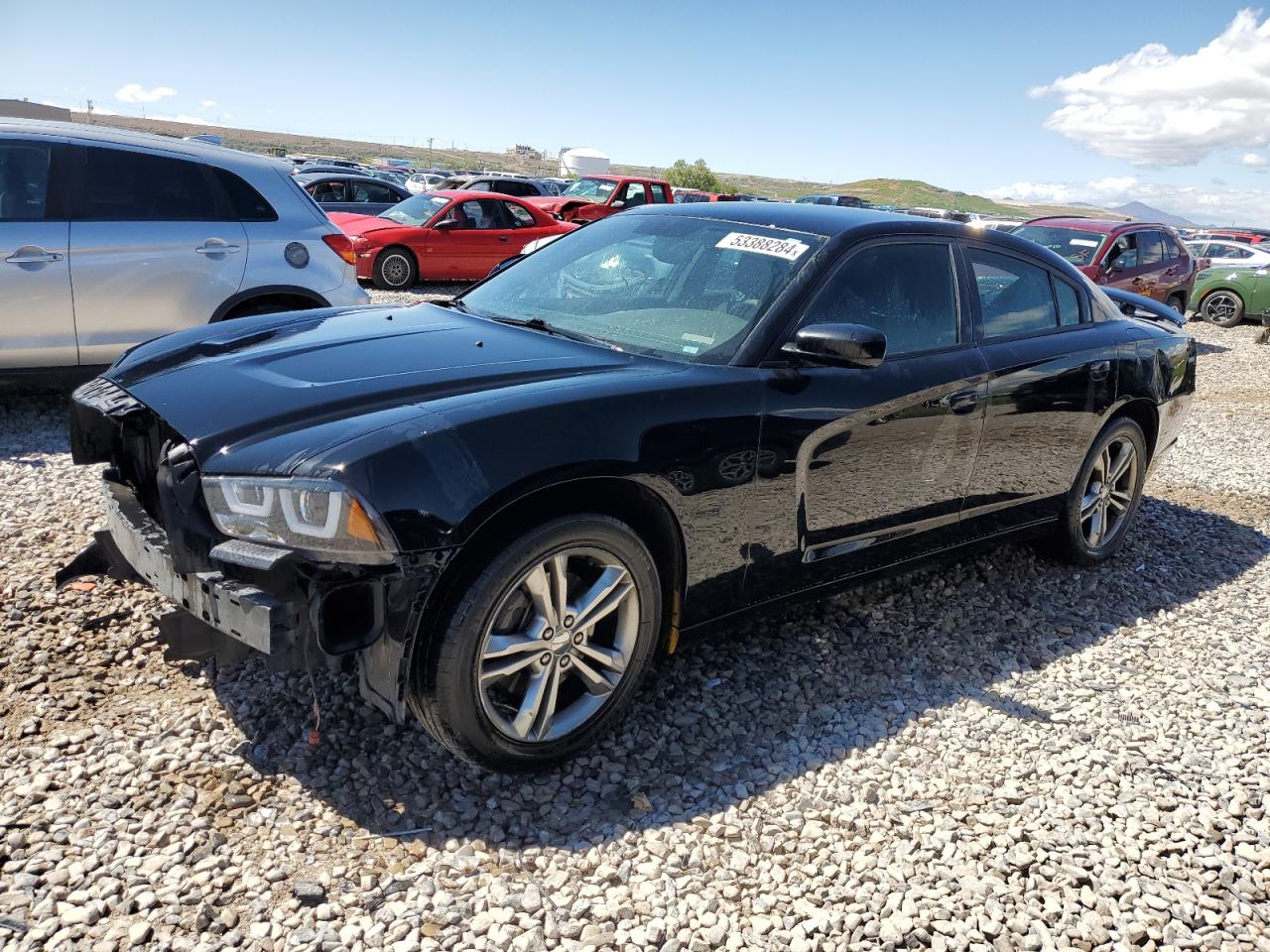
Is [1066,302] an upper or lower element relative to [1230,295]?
lower

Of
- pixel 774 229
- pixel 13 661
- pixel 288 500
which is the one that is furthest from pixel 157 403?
pixel 774 229

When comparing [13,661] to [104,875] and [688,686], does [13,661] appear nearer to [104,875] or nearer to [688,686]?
[104,875]

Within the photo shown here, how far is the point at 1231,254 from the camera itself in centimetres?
1794

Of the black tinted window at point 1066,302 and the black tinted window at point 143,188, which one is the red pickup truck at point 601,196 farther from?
the black tinted window at point 1066,302

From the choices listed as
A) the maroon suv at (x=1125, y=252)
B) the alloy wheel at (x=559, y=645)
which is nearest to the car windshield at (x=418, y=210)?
the maroon suv at (x=1125, y=252)

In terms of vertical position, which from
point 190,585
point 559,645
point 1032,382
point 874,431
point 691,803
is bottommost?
point 691,803

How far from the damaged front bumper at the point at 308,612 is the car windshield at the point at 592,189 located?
18160mm

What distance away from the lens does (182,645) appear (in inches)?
102

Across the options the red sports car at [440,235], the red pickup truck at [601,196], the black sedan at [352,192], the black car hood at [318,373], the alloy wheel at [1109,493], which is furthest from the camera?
the red pickup truck at [601,196]

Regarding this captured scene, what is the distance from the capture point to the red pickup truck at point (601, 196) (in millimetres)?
18328

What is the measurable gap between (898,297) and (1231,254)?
1782cm

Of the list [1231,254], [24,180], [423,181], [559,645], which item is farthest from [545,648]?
[423,181]

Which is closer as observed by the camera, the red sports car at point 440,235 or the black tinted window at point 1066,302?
the black tinted window at point 1066,302

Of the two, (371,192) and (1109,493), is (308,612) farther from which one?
(371,192)
